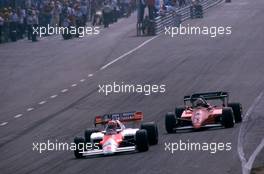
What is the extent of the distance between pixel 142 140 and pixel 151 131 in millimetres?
1088

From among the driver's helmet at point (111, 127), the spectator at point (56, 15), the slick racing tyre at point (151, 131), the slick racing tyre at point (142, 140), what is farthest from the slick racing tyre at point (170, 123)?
the spectator at point (56, 15)

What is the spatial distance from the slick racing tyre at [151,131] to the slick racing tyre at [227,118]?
2.45 metres

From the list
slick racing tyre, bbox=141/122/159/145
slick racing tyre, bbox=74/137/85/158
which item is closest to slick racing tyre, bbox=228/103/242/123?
slick racing tyre, bbox=141/122/159/145

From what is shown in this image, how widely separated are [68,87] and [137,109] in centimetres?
771

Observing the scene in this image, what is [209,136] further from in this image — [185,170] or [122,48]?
[122,48]

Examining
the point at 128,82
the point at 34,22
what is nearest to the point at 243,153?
the point at 128,82

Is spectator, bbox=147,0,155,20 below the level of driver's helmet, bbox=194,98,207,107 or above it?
below

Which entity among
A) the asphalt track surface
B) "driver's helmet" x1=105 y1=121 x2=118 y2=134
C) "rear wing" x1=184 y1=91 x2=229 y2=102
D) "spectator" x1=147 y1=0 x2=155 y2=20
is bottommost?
the asphalt track surface

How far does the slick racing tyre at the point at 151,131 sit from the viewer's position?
25.8 m

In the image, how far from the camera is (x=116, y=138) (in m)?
25.5

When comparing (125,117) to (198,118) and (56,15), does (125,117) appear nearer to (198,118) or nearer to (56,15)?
(198,118)

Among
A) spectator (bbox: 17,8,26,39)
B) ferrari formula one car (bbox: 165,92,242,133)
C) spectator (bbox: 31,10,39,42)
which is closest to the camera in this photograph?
ferrari formula one car (bbox: 165,92,242,133)

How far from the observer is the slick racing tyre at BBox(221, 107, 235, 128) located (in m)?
27.7

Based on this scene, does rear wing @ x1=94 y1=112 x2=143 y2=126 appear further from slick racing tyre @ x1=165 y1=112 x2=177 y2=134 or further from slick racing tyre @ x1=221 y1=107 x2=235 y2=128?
slick racing tyre @ x1=221 y1=107 x2=235 y2=128
